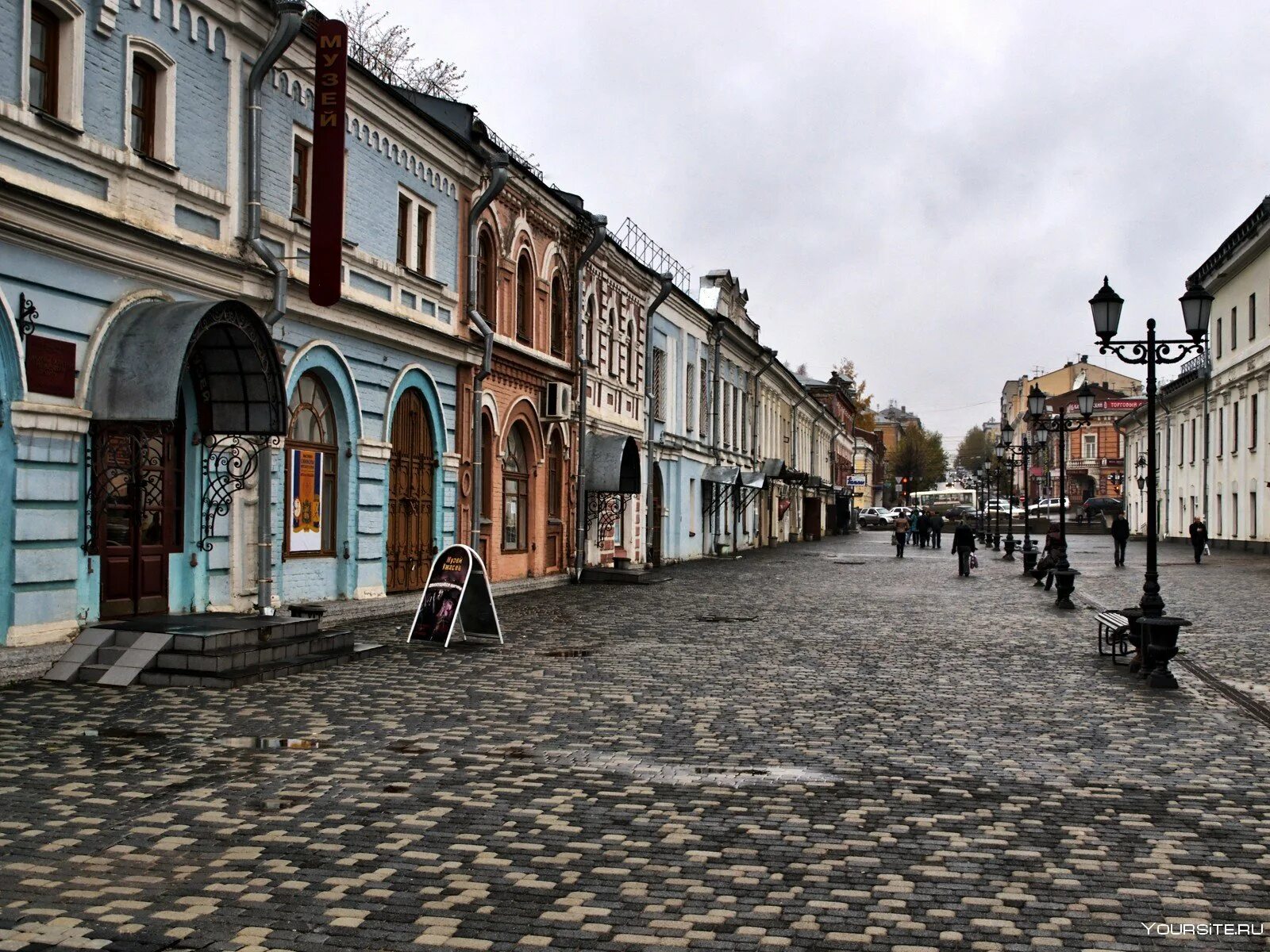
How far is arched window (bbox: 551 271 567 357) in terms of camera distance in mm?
25797

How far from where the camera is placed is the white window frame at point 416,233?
19.1 metres

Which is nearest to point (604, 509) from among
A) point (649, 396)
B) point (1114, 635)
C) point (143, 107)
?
point (649, 396)

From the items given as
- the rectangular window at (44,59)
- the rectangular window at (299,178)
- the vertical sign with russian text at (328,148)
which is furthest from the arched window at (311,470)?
the rectangular window at (44,59)

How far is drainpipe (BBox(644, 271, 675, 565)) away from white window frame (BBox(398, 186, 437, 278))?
511 inches

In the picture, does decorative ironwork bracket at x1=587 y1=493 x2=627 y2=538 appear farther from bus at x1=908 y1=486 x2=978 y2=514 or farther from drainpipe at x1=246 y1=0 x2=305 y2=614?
bus at x1=908 y1=486 x2=978 y2=514

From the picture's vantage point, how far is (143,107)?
1305 cm

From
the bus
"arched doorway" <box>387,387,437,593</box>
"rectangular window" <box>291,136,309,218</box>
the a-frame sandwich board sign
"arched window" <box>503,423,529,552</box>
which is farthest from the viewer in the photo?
the bus

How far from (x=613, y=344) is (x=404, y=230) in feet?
37.8

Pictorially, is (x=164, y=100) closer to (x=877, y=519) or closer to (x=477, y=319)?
(x=477, y=319)

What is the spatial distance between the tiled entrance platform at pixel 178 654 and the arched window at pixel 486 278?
11.5 m

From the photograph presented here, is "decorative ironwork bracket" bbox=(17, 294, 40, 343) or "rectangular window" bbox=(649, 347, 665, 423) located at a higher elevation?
"rectangular window" bbox=(649, 347, 665, 423)

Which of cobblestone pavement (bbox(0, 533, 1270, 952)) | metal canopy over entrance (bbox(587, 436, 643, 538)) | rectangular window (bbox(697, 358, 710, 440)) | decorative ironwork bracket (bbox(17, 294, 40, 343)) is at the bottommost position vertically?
cobblestone pavement (bbox(0, 533, 1270, 952))

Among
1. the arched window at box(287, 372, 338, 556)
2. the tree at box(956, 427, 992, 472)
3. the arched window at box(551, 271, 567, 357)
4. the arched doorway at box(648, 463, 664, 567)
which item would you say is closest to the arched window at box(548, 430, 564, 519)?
the arched window at box(551, 271, 567, 357)

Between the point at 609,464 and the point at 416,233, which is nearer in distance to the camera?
the point at 416,233
